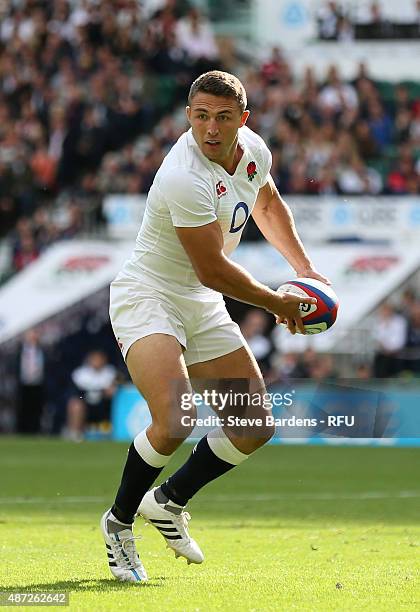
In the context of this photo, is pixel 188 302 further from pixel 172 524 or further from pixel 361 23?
pixel 361 23

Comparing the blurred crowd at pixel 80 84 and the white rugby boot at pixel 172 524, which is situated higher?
the white rugby boot at pixel 172 524

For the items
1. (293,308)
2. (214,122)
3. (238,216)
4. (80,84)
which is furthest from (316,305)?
(80,84)

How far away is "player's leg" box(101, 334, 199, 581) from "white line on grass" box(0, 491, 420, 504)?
167 inches

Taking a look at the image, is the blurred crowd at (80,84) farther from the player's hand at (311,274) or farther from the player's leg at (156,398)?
the player's leg at (156,398)

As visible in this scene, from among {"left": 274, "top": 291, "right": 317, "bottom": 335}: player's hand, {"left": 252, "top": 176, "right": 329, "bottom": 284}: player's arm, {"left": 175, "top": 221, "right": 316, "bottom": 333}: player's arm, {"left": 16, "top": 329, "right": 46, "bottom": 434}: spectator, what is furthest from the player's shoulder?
{"left": 16, "top": 329, "right": 46, "bottom": 434}: spectator

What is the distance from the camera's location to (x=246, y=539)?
26.5ft

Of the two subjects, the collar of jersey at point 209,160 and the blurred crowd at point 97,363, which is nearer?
the collar of jersey at point 209,160

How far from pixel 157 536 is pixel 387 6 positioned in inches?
712

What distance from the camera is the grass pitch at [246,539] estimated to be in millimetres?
5727

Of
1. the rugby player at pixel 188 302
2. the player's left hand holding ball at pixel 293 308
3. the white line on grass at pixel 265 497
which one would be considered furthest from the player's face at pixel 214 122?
the white line on grass at pixel 265 497

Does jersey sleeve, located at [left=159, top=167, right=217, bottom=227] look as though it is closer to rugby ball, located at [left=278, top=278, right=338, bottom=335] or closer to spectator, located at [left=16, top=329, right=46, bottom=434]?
rugby ball, located at [left=278, top=278, right=338, bottom=335]

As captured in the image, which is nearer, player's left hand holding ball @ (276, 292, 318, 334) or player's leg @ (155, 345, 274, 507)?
player's left hand holding ball @ (276, 292, 318, 334)

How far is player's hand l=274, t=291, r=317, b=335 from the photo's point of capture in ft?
20.3

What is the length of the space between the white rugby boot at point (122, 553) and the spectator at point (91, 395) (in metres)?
13.2
